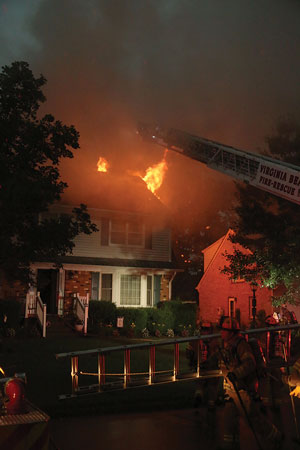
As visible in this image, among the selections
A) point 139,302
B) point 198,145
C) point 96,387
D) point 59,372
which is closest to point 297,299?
point 198,145

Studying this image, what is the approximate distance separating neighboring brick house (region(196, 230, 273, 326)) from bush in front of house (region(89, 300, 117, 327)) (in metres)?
3.91

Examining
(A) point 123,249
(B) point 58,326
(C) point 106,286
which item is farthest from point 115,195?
(B) point 58,326

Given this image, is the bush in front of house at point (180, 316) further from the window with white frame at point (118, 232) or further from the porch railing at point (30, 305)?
the porch railing at point (30, 305)

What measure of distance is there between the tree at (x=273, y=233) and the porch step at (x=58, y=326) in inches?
254

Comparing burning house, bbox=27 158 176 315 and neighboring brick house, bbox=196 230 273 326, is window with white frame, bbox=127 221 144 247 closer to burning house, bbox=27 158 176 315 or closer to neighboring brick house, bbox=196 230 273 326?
burning house, bbox=27 158 176 315

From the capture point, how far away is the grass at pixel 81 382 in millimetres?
7852

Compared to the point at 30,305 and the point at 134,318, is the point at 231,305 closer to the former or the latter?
the point at 134,318

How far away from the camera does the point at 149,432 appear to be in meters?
6.42

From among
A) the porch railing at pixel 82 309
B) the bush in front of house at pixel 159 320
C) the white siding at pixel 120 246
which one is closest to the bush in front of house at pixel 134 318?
the bush in front of house at pixel 159 320

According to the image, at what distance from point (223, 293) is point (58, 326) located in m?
8.23

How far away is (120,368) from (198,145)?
676cm

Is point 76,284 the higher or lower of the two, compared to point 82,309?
higher

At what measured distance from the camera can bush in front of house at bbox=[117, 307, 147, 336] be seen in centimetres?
2059

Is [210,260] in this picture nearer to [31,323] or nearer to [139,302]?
[139,302]
